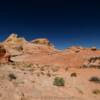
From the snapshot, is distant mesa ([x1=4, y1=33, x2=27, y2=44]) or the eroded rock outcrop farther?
distant mesa ([x1=4, y1=33, x2=27, y2=44])

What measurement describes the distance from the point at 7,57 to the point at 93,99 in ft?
60.0

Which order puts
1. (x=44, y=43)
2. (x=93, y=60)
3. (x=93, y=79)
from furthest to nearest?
(x=44, y=43)
(x=93, y=60)
(x=93, y=79)

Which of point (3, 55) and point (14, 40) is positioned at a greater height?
point (14, 40)

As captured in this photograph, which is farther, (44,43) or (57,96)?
(44,43)

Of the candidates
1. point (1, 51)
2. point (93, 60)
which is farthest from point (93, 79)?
point (93, 60)

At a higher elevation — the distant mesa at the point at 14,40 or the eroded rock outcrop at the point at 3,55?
the distant mesa at the point at 14,40

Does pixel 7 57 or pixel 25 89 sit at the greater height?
pixel 7 57

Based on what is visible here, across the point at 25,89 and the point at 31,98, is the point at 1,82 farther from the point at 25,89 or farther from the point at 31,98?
the point at 31,98

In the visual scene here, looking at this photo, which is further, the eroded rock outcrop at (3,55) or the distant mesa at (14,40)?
the distant mesa at (14,40)

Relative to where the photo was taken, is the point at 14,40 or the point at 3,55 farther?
the point at 14,40

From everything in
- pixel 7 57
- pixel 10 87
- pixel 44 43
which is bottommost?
pixel 10 87

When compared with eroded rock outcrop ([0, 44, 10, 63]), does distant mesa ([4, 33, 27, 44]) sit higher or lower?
higher

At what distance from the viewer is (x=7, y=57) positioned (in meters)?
28.0

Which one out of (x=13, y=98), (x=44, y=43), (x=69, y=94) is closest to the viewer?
(x=13, y=98)
